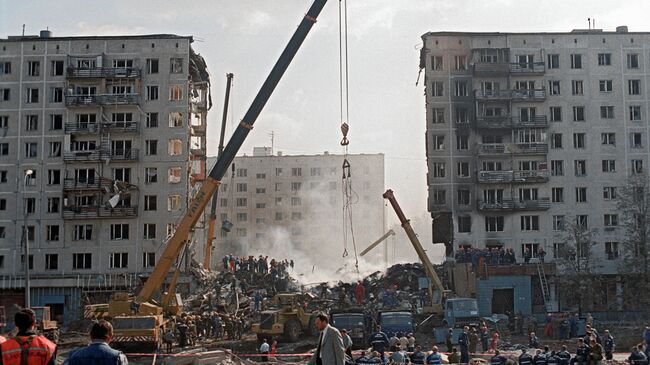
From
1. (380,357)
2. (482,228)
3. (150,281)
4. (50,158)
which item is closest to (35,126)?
(50,158)

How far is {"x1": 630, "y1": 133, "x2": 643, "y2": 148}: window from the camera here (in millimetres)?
72375

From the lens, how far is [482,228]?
70562mm

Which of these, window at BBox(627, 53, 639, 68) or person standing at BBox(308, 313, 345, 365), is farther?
window at BBox(627, 53, 639, 68)

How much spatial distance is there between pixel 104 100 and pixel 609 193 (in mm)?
46532

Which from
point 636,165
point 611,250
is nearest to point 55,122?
point 611,250

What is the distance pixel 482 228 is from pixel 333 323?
33.8 meters

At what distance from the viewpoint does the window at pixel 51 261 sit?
68.3m

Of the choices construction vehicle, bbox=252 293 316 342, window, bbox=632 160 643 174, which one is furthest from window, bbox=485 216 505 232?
construction vehicle, bbox=252 293 316 342

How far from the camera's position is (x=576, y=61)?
72.6 meters

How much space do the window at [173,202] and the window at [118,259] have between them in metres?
5.54

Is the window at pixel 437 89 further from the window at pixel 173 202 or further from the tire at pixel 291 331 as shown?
the tire at pixel 291 331

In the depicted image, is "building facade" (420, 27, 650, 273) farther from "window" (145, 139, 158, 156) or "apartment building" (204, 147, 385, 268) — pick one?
"apartment building" (204, 147, 385, 268)

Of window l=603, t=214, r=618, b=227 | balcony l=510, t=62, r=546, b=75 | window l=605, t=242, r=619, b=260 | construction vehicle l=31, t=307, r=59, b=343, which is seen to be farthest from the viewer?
balcony l=510, t=62, r=546, b=75

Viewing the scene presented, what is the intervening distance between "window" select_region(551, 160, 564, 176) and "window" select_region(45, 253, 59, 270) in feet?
148
